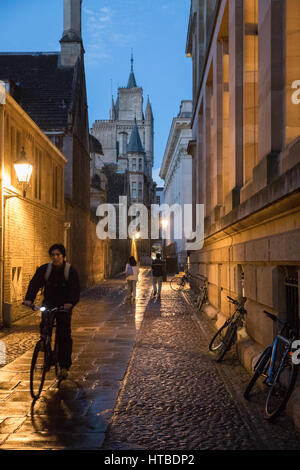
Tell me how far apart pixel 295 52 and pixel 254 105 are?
10.5 feet

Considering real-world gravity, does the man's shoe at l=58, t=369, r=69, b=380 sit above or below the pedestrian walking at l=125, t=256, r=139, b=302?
below

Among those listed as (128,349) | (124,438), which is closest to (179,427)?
(124,438)

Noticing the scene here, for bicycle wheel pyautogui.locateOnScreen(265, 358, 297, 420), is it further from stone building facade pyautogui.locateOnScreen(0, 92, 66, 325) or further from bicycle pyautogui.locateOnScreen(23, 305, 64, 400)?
stone building facade pyautogui.locateOnScreen(0, 92, 66, 325)

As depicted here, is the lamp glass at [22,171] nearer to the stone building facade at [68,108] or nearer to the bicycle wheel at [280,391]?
the bicycle wheel at [280,391]

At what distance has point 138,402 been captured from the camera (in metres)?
5.53

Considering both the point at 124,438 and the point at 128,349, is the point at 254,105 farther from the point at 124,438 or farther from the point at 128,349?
the point at 124,438

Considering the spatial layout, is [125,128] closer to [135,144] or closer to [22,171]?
[135,144]

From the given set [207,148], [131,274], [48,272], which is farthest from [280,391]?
[207,148]

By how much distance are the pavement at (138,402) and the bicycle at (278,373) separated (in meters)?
0.16

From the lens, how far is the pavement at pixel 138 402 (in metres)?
4.30

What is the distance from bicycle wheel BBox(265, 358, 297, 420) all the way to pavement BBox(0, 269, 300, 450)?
5.1 inches

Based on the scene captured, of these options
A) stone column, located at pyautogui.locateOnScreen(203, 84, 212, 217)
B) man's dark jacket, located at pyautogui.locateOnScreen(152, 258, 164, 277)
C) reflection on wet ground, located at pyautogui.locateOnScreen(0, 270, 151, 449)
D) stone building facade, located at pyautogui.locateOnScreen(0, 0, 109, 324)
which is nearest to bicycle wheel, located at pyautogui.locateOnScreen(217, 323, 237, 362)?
reflection on wet ground, located at pyautogui.locateOnScreen(0, 270, 151, 449)

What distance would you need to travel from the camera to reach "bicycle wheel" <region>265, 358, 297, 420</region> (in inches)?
178

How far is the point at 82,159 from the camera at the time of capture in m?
26.9
